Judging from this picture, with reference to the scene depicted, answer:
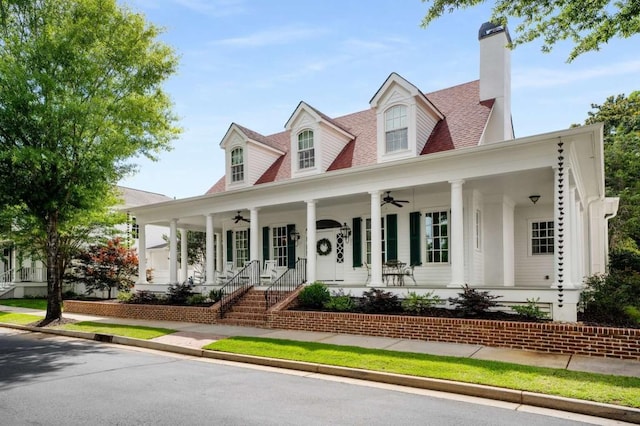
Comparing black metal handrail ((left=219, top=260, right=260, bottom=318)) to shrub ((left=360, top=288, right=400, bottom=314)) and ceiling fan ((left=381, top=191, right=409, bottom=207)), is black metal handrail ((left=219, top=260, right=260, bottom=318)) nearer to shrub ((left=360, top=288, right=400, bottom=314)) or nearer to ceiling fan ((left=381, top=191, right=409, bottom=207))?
shrub ((left=360, top=288, right=400, bottom=314))

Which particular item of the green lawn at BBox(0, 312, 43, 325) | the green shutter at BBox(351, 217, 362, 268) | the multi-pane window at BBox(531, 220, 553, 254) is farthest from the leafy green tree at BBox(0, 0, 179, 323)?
the multi-pane window at BBox(531, 220, 553, 254)

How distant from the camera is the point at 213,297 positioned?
16.1 meters

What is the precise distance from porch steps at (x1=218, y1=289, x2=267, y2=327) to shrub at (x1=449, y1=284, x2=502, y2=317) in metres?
5.44

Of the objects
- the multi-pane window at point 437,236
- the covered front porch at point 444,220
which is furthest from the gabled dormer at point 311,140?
the multi-pane window at point 437,236

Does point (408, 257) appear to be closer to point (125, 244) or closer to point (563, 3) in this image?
point (563, 3)

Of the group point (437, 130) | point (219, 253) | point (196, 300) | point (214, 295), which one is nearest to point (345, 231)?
point (437, 130)

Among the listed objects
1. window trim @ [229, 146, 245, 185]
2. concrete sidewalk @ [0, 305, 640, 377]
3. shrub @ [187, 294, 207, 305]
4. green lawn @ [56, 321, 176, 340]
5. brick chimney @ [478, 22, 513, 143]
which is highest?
brick chimney @ [478, 22, 513, 143]

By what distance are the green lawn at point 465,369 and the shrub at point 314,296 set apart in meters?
2.79

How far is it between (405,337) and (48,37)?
1348 cm

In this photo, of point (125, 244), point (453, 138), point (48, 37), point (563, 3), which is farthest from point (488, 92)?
point (125, 244)

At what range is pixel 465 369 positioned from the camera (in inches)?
307

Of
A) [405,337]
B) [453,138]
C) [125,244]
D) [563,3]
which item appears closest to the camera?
[563,3]

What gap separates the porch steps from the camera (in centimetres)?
1366

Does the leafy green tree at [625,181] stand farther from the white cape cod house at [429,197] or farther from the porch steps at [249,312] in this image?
the porch steps at [249,312]
